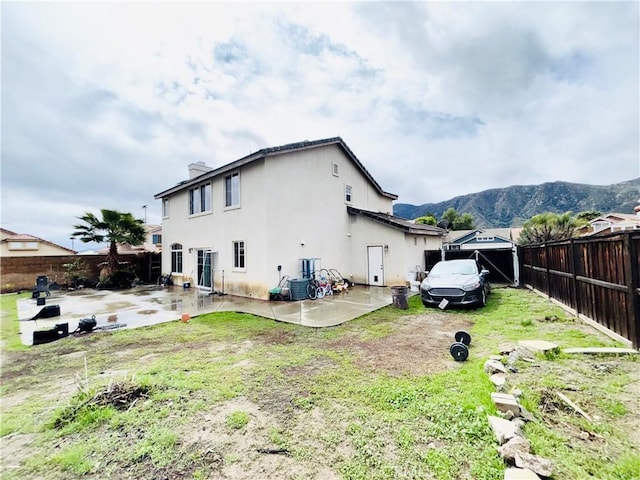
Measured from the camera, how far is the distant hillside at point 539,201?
77.3 meters

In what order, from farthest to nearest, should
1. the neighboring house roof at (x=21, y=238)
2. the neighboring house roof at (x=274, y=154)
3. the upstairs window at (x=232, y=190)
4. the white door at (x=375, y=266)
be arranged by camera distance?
the neighboring house roof at (x=21, y=238) → the white door at (x=375, y=266) → the upstairs window at (x=232, y=190) → the neighboring house roof at (x=274, y=154)

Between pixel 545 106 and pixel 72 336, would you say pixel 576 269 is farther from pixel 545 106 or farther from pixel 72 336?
pixel 72 336

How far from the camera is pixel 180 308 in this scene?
9.92 meters

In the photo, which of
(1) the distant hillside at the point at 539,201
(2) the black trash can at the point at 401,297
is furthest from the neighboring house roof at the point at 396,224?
(1) the distant hillside at the point at 539,201

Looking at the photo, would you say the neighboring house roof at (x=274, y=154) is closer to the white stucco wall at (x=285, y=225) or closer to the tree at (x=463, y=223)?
the white stucco wall at (x=285, y=225)

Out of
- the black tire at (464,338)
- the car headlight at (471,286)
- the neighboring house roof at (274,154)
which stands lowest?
the black tire at (464,338)

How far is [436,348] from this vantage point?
17.1 feet

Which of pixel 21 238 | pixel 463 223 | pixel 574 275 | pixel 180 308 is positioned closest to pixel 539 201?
pixel 463 223

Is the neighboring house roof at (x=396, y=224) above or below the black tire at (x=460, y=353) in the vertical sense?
above

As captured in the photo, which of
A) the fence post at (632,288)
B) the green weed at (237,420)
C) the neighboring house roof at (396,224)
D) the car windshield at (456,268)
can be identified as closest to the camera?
the green weed at (237,420)

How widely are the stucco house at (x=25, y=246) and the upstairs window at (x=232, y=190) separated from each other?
85.1ft

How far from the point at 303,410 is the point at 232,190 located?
37.7 ft

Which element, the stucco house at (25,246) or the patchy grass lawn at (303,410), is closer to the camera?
the patchy grass lawn at (303,410)

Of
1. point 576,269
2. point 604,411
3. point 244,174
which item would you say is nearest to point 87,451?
point 604,411
